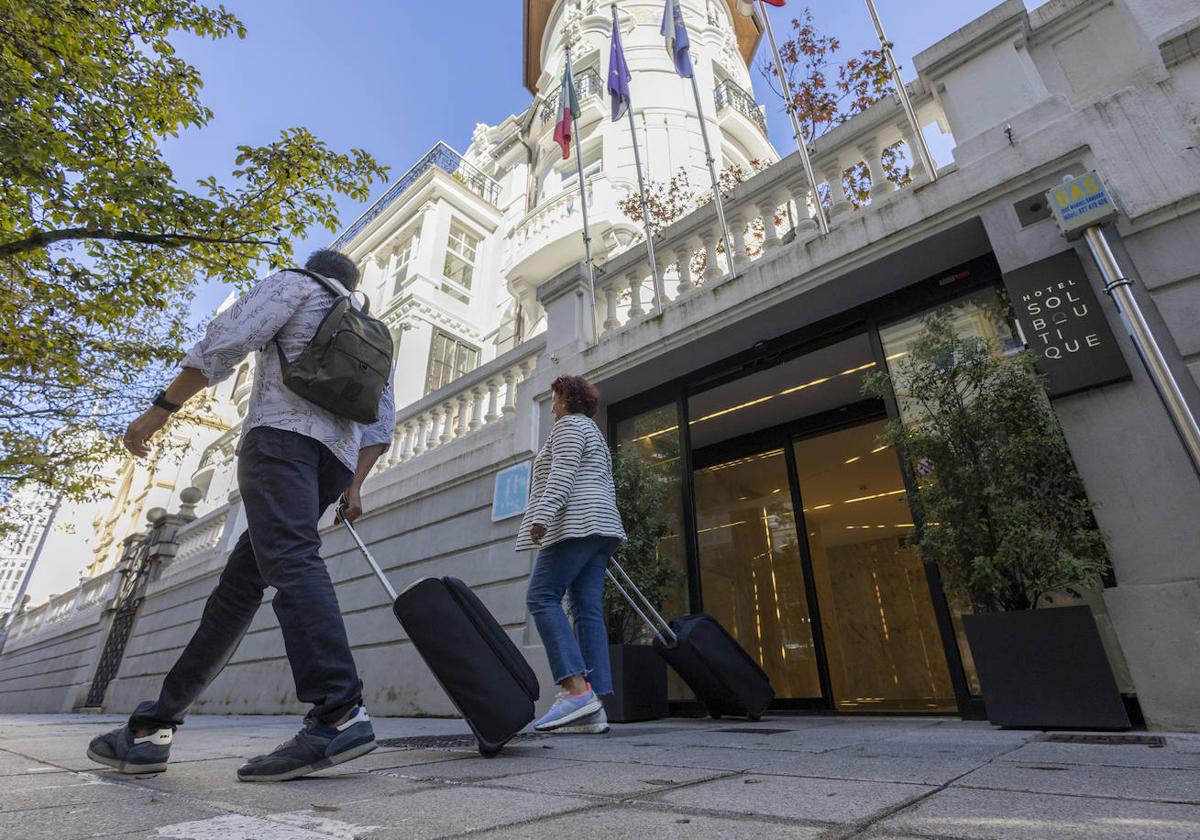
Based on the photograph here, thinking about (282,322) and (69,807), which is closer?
(69,807)

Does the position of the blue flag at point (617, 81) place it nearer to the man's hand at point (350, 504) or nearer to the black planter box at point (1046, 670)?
the man's hand at point (350, 504)

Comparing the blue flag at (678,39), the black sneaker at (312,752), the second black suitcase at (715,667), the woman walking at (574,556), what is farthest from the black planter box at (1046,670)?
the blue flag at (678,39)

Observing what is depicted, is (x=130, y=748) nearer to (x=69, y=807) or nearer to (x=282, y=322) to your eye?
(x=69, y=807)

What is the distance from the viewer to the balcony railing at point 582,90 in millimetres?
16438

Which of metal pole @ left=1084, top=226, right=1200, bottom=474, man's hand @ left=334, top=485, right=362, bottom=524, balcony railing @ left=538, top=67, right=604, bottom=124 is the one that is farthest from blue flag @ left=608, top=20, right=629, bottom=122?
balcony railing @ left=538, top=67, right=604, bottom=124

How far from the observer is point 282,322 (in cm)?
222

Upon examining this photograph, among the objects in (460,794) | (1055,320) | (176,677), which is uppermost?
(1055,320)

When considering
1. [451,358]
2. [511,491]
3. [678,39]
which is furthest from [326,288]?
[451,358]

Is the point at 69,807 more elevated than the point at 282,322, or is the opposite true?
the point at 282,322

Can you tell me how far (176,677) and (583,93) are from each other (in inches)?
698

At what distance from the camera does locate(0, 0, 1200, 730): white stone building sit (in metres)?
3.04

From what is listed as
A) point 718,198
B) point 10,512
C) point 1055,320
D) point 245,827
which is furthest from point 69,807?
point 10,512

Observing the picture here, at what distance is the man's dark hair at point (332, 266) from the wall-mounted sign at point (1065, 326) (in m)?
3.60

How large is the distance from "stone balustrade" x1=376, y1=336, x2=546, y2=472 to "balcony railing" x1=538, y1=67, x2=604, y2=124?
11.9 meters
